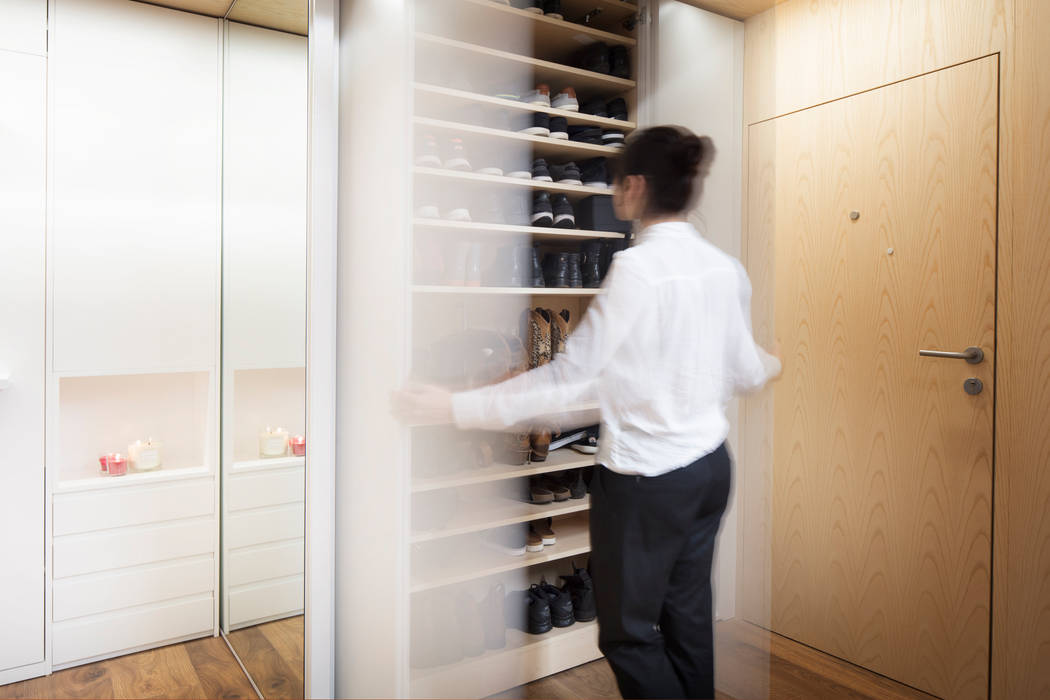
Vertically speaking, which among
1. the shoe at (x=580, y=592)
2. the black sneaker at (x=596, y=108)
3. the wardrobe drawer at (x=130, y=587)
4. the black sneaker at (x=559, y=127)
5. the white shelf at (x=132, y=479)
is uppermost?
the black sneaker at (x=596, y=108)

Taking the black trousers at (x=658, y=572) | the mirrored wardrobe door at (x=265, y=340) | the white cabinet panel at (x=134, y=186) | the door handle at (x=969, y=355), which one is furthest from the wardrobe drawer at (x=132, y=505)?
the door handle at (x=969, y=355)

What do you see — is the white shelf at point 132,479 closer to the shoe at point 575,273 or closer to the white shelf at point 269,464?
the white shelf at point 269,464

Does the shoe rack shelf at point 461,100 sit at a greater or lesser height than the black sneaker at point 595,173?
greater

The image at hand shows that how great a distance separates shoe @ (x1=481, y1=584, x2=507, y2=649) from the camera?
1.81 metres

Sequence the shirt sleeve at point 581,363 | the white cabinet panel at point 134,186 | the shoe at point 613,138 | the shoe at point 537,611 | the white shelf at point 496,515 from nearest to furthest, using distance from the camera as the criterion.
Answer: the shirt sleeve at point 581,363 < the shoe at point 613,138 < the white shelf at point 496,515 < the shoe at point 537,611 < the white cabinet panel at point 134,186

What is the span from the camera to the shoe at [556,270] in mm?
1549

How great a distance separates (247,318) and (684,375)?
1273 mm

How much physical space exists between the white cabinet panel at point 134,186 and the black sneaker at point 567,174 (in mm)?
1175

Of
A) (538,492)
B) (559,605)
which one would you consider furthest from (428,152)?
(559,605)

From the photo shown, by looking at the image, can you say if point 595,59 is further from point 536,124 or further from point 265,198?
point 265,198

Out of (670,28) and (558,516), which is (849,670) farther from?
(670,28)

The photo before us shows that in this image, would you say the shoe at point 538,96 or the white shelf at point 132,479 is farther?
the white shelf at point 132,479

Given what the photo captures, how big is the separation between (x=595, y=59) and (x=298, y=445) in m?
1.13

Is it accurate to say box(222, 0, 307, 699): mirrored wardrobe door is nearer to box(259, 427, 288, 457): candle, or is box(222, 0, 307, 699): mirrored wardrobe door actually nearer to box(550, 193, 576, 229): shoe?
box(259, 427, 288, 457): candle
